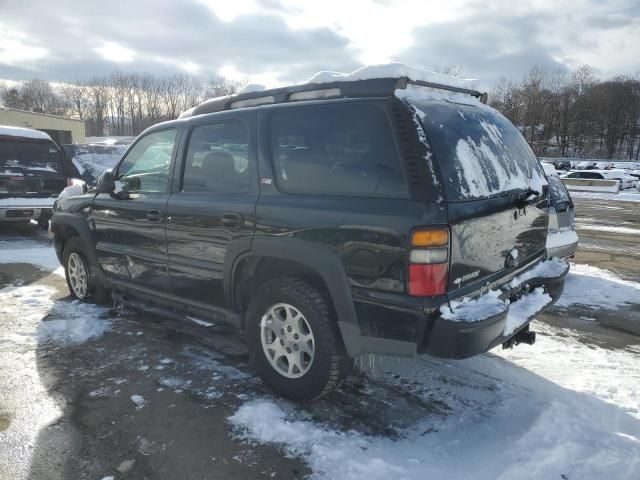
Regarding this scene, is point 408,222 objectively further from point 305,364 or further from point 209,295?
point 209,295

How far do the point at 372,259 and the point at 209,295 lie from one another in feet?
5.10

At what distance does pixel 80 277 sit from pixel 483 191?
172 inches

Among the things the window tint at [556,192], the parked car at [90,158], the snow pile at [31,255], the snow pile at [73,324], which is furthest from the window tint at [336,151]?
the parked car at [90,158]

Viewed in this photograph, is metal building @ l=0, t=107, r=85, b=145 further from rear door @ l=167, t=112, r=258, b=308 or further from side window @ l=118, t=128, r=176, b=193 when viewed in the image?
rear door @ l=167, t=112, r=258, b=308

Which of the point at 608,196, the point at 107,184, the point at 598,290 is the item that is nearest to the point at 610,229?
the point at 598,290

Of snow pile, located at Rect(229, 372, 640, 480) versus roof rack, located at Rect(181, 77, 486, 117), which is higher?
roof rack, located at Rect(181, 77, 486, 117)

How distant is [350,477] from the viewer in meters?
2.46

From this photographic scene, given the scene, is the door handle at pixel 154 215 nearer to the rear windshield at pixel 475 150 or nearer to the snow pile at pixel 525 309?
the rear windshield at pixel 475 150

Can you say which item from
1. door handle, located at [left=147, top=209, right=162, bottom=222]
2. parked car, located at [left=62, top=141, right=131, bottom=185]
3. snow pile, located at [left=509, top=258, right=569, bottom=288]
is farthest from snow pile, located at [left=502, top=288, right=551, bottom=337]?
parked car, located at [left=62, top=141, right=131, bottom=185]

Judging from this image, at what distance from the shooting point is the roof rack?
2.82m

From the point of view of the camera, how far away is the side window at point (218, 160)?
11.1 feet

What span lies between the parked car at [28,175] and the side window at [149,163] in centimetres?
578

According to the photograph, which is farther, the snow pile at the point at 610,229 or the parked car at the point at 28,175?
the snow pile at the point at 610,229

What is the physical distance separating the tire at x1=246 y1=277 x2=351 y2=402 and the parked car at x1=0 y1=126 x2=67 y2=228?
7.75 m
